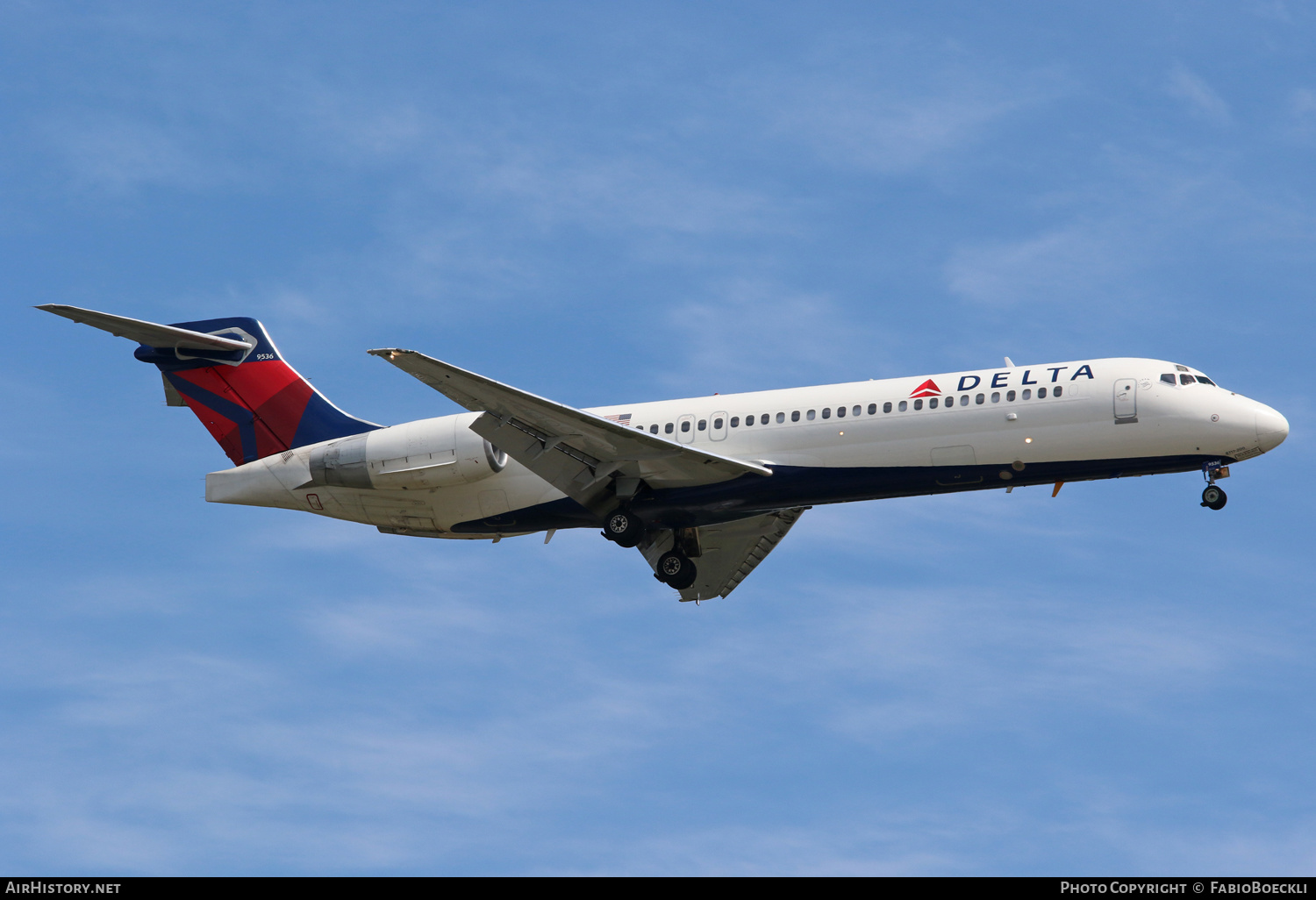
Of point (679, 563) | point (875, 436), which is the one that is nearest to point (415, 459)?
point (679, 563)

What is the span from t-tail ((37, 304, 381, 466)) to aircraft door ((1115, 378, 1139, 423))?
48.2 ft

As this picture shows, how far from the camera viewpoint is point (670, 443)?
88.7 ft

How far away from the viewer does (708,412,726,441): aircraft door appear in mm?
28469

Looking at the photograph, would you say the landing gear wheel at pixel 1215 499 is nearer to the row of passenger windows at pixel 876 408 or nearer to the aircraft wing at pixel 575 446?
the row of passenger windows at pixel 876 408

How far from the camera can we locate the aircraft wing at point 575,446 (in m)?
26.0

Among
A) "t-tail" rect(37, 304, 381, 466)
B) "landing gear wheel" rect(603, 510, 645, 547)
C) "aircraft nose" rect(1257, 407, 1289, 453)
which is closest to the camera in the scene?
"aircraft nose" rect(1257, 407, 1289, 453)

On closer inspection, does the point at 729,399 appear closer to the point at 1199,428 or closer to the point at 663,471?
the point at 663,471

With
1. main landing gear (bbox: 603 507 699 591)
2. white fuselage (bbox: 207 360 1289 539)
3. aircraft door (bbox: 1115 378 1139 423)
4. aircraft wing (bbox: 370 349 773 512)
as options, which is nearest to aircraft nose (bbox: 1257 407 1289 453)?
white fuselage (bbox: 207 360 1289 539)

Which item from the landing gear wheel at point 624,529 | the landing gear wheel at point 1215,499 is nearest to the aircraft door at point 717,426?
the landing gear wheel at point 624,529

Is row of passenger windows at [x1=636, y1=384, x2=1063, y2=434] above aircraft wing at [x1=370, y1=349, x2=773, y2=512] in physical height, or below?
above

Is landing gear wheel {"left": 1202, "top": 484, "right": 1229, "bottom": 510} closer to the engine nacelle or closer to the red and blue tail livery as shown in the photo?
the engine nacelle

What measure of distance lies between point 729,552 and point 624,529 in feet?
17.2

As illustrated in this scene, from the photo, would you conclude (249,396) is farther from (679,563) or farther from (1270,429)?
(1270,429)
